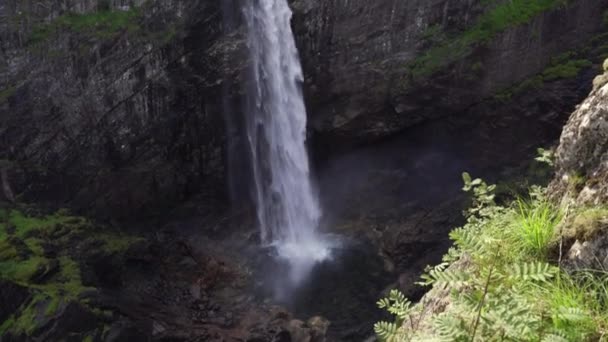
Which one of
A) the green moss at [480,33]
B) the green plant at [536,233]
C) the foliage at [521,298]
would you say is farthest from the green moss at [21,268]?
the green moss at [480,33]

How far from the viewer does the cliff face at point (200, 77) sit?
71.5ft

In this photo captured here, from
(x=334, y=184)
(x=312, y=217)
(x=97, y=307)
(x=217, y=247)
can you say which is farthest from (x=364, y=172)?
(x=97, y=307)

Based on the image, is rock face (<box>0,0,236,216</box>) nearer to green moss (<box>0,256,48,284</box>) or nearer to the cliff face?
the cliff face

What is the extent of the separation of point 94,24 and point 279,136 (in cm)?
1030

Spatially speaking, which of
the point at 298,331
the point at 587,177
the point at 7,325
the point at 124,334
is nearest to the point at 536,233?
the point at 587,177

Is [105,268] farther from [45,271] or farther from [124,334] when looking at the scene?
[124,334]

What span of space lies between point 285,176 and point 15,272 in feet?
45.7

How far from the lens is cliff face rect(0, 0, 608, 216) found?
21.8m

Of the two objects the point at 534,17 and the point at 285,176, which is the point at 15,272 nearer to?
the point at 285,176

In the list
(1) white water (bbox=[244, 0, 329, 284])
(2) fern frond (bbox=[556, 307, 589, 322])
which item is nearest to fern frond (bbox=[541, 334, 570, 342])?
(2) fern frond (bbox=[556, 307, 589, 322])

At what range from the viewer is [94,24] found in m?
22.3

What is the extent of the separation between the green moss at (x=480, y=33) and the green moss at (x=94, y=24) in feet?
43.9

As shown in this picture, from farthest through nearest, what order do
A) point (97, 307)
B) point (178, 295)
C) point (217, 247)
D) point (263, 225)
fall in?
point (263, 225)
point (217, 247)
point (178, 295)
point (97, 307)

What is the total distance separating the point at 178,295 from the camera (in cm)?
2061
